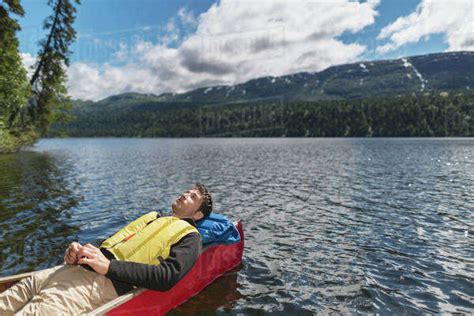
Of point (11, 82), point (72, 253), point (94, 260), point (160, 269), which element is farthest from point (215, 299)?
point (11, 82)

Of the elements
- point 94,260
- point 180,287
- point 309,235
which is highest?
point 94,260

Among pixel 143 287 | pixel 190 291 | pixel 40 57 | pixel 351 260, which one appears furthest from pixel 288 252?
pixel 40 57

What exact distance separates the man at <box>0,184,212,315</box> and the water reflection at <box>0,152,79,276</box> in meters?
6.11

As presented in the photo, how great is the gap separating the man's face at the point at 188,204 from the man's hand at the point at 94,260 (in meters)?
2.09

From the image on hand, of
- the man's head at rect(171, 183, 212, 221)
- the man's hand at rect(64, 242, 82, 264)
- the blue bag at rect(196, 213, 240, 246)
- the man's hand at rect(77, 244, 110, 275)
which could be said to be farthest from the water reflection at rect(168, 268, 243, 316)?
the man's hand at rect(64, 242, 82, 264)

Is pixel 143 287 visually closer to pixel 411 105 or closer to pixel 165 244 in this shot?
pixel 165 244

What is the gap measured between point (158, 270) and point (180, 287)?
7.41 feet

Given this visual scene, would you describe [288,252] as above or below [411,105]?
below

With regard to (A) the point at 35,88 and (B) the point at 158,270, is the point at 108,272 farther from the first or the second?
(A) the point at 35,88

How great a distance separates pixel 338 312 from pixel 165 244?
510cm

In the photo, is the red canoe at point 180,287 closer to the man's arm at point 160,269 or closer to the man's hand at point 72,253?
the man's arm at point 160,269

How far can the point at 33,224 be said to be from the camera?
16.9 m

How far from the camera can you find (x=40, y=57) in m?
48.8

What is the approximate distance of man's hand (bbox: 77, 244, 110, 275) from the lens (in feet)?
20.0
